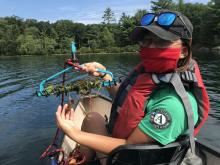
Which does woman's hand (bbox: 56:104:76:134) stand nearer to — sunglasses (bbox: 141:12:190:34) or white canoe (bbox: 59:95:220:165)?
sunglasses (bbox: 141:12:190:34)

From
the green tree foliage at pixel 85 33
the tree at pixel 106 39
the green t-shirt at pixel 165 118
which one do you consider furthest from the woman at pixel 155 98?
the tree at pixel 106 39

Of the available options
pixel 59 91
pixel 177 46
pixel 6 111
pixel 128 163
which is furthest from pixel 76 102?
pixel 6 111

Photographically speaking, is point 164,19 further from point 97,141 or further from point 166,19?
point 97,141

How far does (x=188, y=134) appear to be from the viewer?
8.44 feet

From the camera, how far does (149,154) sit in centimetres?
262

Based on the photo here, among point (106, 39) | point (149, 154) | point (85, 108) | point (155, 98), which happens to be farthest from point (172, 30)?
point (106, 39)

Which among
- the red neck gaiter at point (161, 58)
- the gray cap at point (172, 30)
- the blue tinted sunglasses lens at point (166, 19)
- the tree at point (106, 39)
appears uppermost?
the blue tinted sunglasses lens at point (166, 19)

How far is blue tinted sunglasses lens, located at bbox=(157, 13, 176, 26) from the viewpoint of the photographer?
8.45 ft

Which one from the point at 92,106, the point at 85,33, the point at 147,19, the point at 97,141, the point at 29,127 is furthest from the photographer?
the point at 85,33

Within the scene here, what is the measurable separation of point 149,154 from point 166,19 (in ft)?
3.89

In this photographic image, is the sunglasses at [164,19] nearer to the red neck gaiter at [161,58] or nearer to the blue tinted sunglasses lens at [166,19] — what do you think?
the blue tinted sunglasses lens at [166,19]

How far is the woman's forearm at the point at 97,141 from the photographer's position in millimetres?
2682

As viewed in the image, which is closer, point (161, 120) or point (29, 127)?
point (161, 120)

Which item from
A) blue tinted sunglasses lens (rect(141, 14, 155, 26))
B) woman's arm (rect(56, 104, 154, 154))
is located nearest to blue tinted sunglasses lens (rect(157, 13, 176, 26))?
blue tinted sunglasses lens (rect(141, 14, 155, 26))
